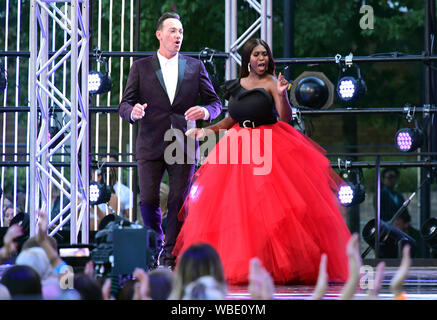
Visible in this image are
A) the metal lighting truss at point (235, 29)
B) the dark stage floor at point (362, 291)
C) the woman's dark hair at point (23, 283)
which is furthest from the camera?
the metal lighting truss at point (235, 29)

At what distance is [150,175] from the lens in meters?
6.18

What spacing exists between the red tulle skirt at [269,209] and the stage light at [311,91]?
313 centimetres

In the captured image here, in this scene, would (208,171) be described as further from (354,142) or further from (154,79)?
(354,142)

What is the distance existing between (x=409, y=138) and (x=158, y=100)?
3526 millimetres

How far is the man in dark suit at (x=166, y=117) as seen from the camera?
6.16 metres

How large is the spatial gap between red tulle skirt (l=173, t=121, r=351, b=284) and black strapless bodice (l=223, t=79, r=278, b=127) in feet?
0.16

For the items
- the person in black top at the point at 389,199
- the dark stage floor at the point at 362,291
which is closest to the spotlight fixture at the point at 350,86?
the person in black top at the point at 389,199

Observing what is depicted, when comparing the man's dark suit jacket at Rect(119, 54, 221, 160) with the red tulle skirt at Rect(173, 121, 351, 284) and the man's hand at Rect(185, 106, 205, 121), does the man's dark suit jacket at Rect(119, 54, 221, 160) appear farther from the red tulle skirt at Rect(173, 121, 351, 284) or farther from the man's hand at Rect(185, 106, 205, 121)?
the red tulle skirt at Rect(173, 121, 351, 284)

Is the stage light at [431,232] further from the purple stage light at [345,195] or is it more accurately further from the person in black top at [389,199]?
the person in black top at [389,199]

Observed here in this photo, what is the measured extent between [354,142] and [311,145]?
945 cm

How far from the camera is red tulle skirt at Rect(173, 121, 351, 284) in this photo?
5.46m

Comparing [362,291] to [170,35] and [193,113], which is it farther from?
[170,35]

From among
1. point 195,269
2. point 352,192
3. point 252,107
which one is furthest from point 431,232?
point 195,269
